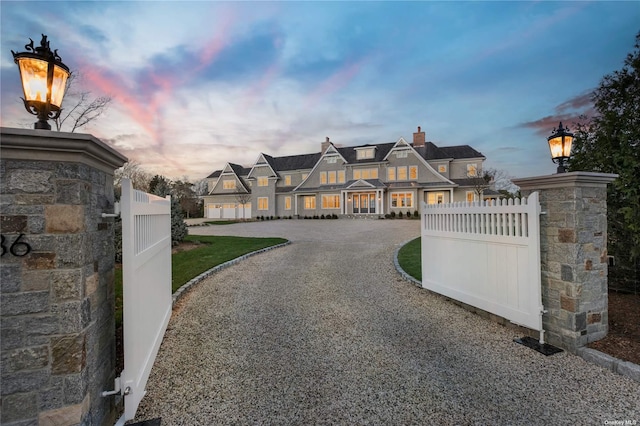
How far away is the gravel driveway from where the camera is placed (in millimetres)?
2439

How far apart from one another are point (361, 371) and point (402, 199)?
24945mm

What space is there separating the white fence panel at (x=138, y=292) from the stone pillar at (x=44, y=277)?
322mm

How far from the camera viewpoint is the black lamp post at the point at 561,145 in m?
4.20

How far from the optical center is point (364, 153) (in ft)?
95.6

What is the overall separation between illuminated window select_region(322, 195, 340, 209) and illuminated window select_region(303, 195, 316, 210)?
1297mm

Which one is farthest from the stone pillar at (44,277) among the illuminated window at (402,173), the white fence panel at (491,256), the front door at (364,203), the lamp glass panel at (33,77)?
the illuminated window at (402,173)

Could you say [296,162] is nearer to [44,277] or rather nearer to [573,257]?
[573,257]

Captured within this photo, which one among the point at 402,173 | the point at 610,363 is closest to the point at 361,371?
the point at 610,363

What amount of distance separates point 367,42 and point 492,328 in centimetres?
1037

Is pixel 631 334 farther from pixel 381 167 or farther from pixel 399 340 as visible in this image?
pixel 381 167

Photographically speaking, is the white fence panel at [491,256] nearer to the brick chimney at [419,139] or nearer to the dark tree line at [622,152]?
the dark tree line at [622,152]

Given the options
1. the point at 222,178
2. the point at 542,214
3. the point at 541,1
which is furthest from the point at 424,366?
the point at 222,178

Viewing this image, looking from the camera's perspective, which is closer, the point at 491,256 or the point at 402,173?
the point at 491,256

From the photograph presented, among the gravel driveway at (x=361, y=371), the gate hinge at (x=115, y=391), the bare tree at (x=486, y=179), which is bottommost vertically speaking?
the gravel driveway at (x=361, y=371)
